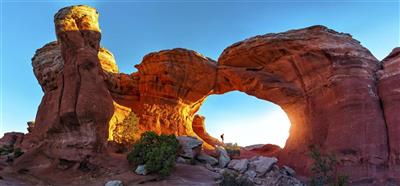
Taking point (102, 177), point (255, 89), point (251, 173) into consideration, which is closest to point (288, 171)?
point (251, 173)

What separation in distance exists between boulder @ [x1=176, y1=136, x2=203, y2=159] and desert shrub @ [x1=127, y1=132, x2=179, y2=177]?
7.33ft

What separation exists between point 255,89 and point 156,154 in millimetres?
Result: 13597

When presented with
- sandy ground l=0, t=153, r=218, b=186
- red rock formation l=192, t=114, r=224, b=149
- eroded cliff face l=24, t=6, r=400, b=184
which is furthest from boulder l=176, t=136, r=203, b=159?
red rock formation l=192, t=114, r=224, b=149

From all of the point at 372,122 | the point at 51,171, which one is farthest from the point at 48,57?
the point at 372,122

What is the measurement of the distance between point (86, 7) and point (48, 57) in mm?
8682

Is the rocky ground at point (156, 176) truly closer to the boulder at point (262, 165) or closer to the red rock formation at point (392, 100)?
the boulder at point (262, 165)

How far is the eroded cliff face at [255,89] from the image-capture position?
2097 centimetres

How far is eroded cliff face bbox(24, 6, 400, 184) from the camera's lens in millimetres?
20969

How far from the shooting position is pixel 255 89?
1196 inches

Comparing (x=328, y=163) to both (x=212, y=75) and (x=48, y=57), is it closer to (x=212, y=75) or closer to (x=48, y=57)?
(x=212, y=75)

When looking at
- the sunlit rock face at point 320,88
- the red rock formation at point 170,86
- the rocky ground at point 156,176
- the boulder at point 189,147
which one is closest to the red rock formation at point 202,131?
the red rock formation at point 170,86

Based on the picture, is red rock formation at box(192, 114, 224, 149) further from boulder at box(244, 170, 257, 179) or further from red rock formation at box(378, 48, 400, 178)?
red rock formation at box(378, 48, 400, 178)

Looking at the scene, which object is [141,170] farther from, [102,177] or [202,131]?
[202,131]

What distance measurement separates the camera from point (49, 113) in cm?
2270
